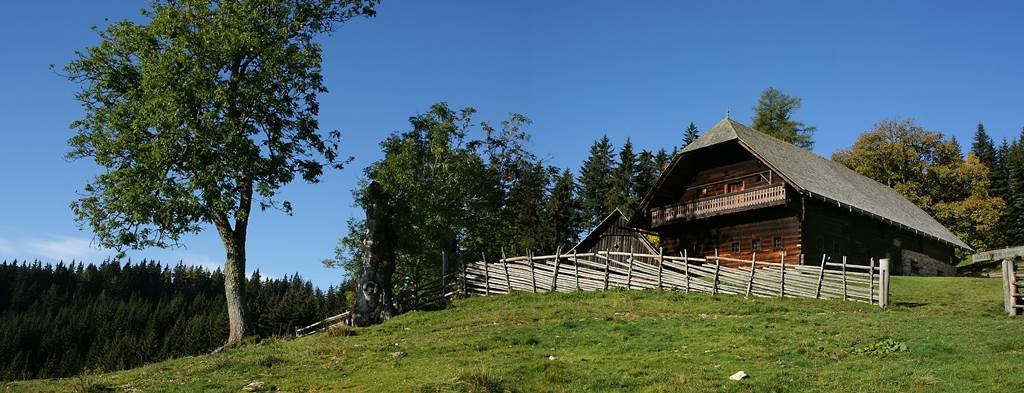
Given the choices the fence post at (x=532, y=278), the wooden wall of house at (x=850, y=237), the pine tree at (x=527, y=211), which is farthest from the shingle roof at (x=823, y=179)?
the pine tree at (x=527, y=211)

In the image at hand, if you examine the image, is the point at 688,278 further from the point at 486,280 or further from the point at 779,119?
the point at 779,119

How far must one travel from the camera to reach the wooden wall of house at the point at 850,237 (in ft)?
125

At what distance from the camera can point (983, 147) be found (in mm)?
92938

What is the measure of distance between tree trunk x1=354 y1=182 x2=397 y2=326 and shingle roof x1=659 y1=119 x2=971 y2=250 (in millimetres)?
17446

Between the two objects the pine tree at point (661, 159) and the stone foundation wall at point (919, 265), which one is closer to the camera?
the stone foundation wall at point (919, 265)

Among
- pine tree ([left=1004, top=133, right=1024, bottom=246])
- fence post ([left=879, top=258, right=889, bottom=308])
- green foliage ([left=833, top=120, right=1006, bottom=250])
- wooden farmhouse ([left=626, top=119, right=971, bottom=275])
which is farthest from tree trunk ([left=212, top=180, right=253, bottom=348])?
pine tree ([left=1004, top=133, right=1024, bottom=246])

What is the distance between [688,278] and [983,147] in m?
81.7

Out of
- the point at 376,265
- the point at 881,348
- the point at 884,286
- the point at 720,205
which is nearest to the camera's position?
the point at 881,348

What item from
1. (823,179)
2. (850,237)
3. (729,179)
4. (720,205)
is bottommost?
(850,237)

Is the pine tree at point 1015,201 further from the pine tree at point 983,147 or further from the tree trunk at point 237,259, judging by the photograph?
the tree trunk at point 237,259

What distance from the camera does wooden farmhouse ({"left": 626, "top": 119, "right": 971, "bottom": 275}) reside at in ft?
124

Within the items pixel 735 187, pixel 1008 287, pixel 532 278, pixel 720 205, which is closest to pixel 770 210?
pixel 720 205

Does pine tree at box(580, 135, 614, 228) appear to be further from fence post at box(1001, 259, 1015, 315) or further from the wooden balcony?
fence post at box(1001, 259, 1015, 315)

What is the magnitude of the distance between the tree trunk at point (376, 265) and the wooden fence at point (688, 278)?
475 centimetres
